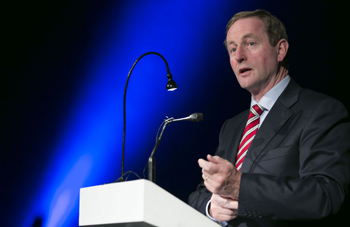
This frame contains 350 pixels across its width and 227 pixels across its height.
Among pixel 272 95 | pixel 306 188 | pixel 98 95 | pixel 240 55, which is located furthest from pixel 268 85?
pixel 98 95

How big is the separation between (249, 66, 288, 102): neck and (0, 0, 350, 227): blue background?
4.52 ft

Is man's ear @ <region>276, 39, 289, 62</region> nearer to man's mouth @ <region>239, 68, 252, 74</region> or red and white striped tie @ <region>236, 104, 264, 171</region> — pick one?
man's mouth @ <region>239, 68, 252, 74</region>

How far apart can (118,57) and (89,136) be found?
3.22ft

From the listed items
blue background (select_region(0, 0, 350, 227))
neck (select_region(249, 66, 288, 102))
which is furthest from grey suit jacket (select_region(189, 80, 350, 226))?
blue background (select_region(0, 0, 350, 227))

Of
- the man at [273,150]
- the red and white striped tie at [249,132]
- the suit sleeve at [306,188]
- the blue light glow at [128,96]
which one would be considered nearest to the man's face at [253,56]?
the man at [273,150]

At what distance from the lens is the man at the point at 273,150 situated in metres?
1.46

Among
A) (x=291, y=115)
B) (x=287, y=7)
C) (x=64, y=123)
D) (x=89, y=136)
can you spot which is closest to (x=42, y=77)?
(x=64, y=123)

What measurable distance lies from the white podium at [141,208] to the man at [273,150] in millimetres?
172

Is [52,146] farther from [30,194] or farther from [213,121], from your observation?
[213,121]

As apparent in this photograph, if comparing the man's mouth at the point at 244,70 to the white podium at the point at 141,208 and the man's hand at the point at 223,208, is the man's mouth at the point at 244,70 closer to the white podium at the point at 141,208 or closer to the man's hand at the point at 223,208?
the man's hand at the point at 223,208

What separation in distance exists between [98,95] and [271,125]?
2.67 m

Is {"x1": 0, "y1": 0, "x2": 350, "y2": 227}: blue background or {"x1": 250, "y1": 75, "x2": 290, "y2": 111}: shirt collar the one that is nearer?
{"x1": 250, "y1": 75, "x2": 290, "y2": 111}: shirt collar

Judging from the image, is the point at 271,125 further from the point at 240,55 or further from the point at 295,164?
the point at 240,55

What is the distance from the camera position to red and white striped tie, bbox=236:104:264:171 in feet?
6.48
